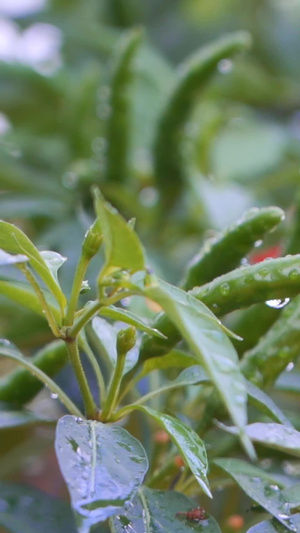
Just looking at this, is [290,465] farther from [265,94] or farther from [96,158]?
[265,94]

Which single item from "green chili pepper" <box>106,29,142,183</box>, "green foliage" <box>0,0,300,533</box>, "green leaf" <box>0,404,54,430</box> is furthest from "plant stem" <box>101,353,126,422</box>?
"green chili pepper" <box>106,29,142,183</box>

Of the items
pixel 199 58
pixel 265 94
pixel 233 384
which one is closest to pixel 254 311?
pixel 233 384

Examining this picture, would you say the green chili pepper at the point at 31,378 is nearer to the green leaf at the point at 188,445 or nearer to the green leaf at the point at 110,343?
the green leaf at the point at 110,343

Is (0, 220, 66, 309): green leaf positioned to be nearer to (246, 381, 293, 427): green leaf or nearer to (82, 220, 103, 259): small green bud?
(82, 220, 103, 259): small green bud

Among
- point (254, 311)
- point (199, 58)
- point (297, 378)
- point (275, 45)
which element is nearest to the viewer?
point (254, 311)

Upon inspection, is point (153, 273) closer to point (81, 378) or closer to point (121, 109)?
point (81, 378)
